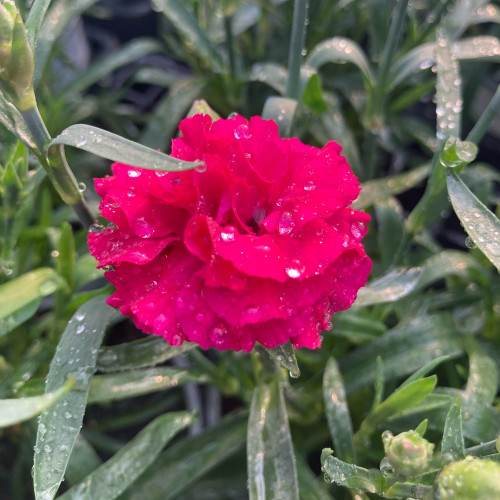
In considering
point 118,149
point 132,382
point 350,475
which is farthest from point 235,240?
point 132,382

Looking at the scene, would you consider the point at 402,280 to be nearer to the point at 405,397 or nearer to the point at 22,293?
the point at 405,397

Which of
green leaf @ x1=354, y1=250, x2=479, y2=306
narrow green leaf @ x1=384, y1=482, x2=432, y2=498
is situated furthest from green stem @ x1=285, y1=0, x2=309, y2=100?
narrow green leaf @ x1=384, y1=482, x2=432, y2=498

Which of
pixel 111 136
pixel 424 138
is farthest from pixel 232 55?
pixel 111 136

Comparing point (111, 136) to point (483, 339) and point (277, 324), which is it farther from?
point (483, 339)

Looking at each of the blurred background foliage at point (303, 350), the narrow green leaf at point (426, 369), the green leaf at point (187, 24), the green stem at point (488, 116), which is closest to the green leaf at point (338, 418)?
the blurred background foliage at point (303, 350)

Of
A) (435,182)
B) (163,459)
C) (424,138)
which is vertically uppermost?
(435,182)
